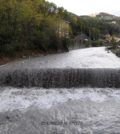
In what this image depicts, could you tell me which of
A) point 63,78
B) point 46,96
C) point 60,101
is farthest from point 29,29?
point 60,101

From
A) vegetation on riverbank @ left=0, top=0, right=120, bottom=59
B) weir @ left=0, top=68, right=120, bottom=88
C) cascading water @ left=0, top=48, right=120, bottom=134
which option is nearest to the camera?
cascading water @ left=0, top=48, right=120, bottom=134

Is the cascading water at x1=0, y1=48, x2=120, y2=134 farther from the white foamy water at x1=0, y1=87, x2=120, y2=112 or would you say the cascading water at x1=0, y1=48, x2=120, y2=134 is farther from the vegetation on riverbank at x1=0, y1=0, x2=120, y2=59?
the vegetation on riverbank at x1=0, y1=0, x2=120, y2=59

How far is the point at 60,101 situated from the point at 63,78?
13.9 ft

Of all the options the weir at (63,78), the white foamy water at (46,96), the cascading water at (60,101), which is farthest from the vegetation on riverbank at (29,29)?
the white foamy water at (46,96)

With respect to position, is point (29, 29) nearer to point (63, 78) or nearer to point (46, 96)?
point (63, 78)

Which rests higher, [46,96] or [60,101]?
[60,101]

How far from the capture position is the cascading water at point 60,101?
9.46m

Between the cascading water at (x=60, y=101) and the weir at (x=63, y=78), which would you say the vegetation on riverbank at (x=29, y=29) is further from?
the cascading water at (x=60, y=101)

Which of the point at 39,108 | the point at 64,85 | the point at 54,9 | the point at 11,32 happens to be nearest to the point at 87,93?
the point at 64,85

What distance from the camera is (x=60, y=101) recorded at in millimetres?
12688

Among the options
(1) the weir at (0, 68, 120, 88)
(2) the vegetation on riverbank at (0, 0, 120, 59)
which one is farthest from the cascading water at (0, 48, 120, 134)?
(2) the vegetation on riverbank at (0, 0, 120, 59)

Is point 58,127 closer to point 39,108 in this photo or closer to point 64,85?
point 39,108

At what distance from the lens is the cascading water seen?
9461mm

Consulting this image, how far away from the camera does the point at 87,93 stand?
14.3m
